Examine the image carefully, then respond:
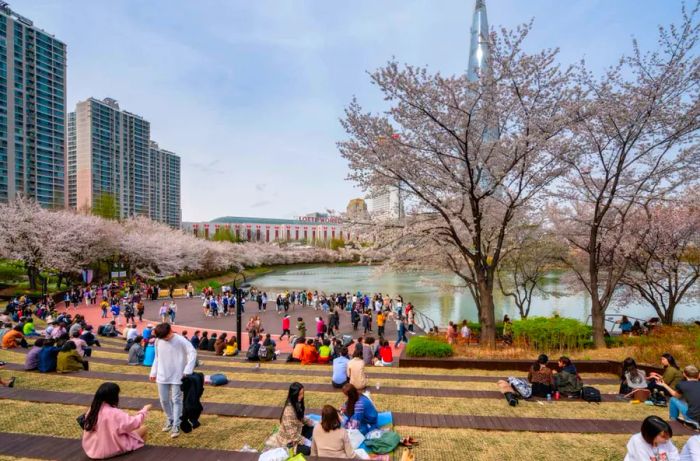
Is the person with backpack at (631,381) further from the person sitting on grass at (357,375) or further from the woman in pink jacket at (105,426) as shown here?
the woman in pink jacket at (105,426)

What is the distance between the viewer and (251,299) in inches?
1213

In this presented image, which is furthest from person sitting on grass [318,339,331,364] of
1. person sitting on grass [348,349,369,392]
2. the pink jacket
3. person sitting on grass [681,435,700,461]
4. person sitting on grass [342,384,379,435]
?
person sitting on grass [681,435,700,461]

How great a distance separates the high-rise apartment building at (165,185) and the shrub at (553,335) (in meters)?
116

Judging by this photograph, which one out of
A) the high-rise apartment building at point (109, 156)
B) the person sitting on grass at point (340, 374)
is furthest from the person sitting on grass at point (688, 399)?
the high-rise apartment building at point (109, 156)

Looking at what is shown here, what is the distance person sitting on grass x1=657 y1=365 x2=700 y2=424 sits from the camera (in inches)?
219

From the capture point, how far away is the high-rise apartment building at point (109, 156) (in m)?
84.1

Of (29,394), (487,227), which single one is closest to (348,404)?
(29,394)

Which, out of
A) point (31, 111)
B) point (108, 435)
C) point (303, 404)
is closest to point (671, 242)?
point (303, 404)

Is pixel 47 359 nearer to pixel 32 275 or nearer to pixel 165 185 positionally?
pixel 32 275

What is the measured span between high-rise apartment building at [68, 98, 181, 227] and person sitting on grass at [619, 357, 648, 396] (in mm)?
84568

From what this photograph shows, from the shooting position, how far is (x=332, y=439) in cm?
433

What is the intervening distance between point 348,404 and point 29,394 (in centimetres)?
586

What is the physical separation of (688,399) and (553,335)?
6.40 metres

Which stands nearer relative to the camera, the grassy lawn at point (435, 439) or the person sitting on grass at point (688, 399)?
the grassy lawn at point (435, 439)
